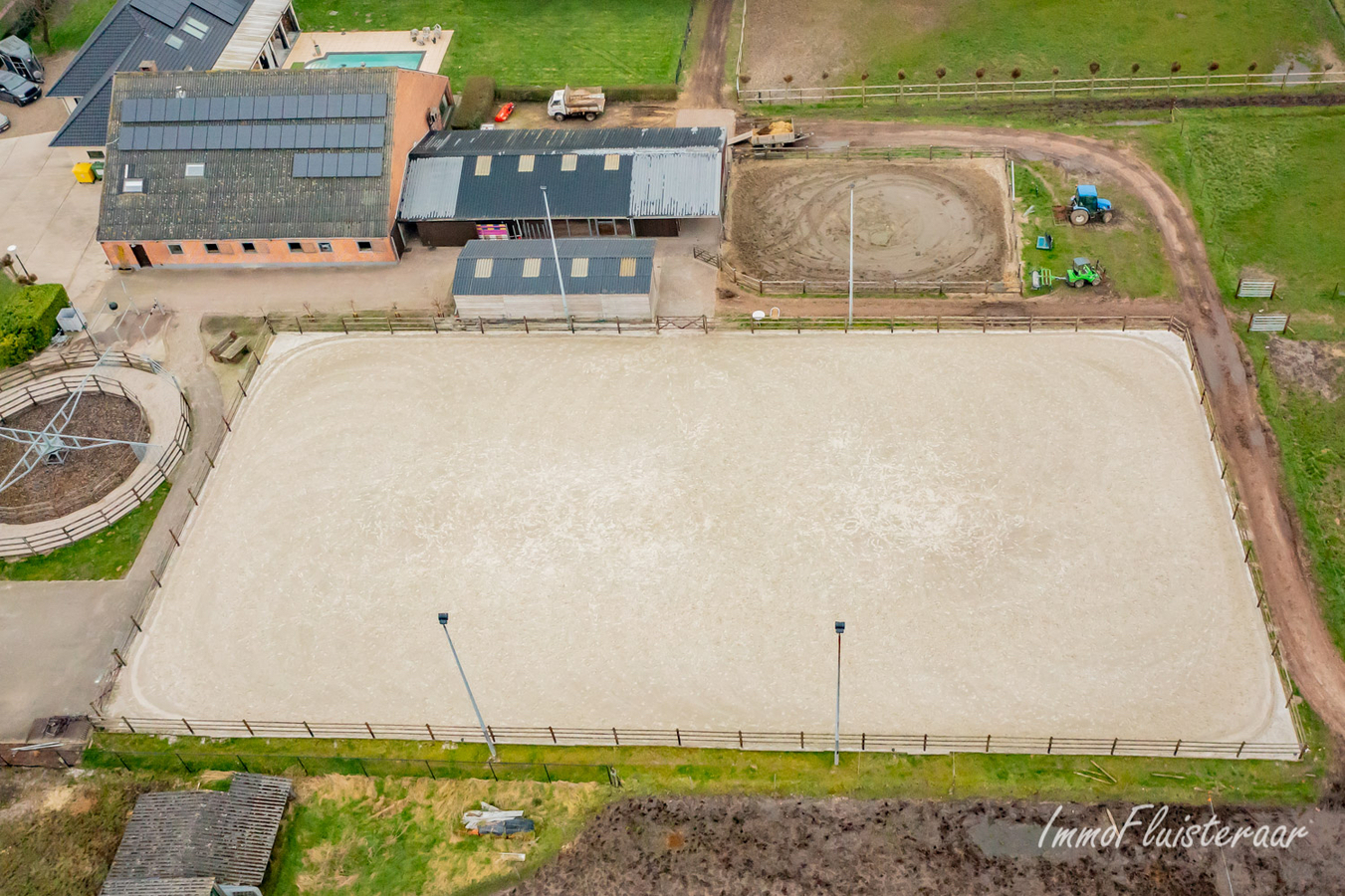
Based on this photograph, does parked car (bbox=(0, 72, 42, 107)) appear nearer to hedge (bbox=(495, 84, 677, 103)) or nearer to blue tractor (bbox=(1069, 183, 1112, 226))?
hedge (bbox=(495, 84, 677, 103))

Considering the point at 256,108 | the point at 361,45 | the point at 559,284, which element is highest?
the point at 361,45

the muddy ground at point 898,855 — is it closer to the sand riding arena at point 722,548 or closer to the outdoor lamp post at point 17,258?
the sand riding arena at point 722,548

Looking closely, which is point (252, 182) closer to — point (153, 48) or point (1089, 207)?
point (153, 48)

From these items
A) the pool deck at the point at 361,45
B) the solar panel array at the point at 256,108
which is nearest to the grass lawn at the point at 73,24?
the pool deck at the point at 361,45

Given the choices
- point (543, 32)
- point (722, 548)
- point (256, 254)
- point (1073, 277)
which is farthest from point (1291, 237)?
point (256, 254)

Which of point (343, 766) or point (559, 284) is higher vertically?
point (559, 284)

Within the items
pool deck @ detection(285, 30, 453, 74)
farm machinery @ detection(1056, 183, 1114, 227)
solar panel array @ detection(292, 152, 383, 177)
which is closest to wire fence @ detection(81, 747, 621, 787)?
solar panel array @ detection(292, 152, 383, 177)
